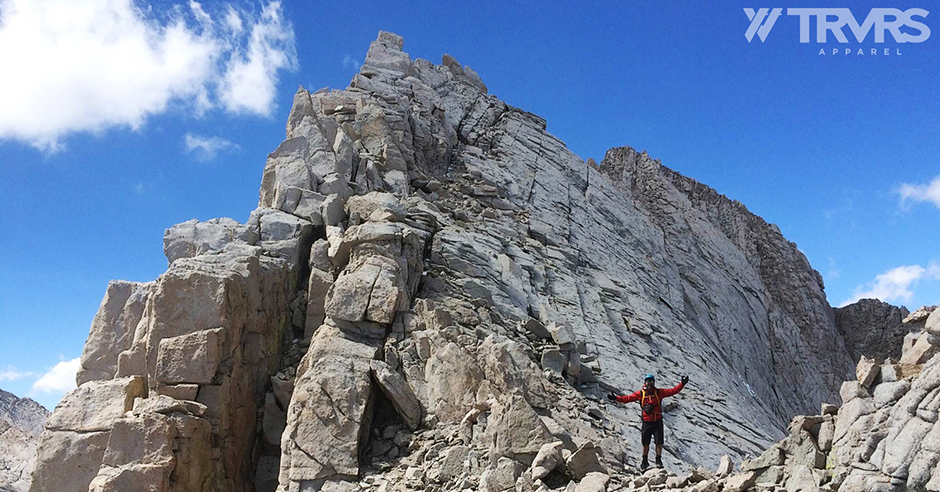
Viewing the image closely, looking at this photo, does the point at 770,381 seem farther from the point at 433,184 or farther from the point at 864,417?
the point at 864,417

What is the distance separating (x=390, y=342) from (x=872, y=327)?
40.3 m

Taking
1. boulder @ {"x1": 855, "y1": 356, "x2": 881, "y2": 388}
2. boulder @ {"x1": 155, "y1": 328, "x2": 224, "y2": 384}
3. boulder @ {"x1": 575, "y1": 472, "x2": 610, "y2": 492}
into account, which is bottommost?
boulder @ {"x1": 575, "y1": 472, "x2": 610, "y2": 492}

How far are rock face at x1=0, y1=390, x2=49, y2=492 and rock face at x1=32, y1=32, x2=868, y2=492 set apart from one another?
21.1 ft

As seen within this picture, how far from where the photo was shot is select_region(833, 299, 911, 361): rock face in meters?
47.9

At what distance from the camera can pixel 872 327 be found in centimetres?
4891

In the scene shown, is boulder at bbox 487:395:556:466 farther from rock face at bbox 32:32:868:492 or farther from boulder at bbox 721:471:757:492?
boulder at bbox 721:471:757:492

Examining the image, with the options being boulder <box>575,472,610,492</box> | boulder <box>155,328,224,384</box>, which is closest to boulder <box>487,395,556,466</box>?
boulder <box>575,472,610,492</box>

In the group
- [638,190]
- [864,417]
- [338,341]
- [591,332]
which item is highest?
[638,190]

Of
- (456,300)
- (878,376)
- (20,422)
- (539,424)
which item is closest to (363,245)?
(456,300)

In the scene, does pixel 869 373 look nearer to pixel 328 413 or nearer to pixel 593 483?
pixel 593 483

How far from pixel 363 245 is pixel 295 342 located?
352 cm

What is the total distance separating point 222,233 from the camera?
23.1 metres

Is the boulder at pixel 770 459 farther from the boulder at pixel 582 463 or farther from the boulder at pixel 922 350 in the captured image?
the boulder at pixel 582 463

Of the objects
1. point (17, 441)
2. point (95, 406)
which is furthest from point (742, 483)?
point (17, 441)
